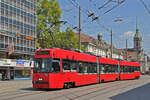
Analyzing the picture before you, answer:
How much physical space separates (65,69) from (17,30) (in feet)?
86.6

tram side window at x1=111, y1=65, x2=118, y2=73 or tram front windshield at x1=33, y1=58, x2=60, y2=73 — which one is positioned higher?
tram front windshield at x1=33, y1=58, x2=60, y2=73

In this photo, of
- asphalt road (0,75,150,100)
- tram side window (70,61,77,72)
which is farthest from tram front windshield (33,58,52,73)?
tram side window (70,61,77,72)

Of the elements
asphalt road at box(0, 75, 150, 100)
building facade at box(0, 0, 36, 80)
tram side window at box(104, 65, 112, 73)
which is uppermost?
building facade at box(0, 0, 36, 80)

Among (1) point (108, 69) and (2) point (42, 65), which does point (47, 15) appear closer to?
(1) point (108, 69)

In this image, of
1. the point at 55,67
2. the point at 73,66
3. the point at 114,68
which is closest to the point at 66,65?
the point at 73,66

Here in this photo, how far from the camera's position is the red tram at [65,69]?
16.0m

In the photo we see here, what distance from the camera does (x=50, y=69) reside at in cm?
1598

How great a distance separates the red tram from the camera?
16.0m

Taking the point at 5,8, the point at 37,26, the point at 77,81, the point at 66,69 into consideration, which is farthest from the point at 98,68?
the point at 37,26

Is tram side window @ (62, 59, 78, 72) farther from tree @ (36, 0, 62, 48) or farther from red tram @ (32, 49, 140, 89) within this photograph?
tree @ (36, 0, 62, 48)

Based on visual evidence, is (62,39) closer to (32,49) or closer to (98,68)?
(32,49)

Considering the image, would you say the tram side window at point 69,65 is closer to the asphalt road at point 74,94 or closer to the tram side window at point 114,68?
the asphalt road at point 74,94

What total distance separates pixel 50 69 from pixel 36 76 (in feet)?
3.59

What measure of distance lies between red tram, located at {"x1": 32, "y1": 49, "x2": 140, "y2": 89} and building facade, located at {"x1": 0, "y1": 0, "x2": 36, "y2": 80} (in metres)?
19.1
